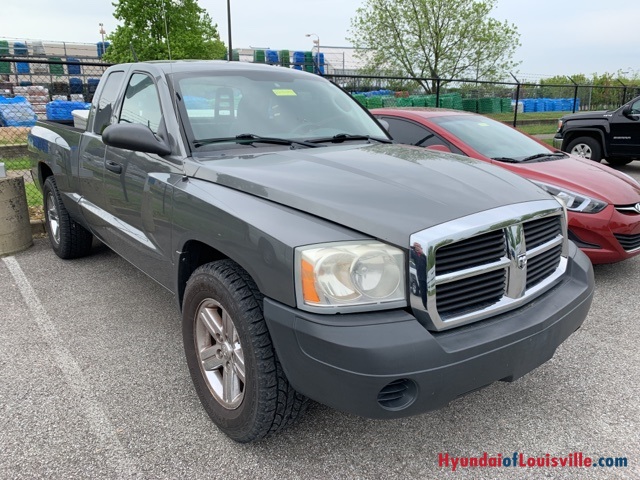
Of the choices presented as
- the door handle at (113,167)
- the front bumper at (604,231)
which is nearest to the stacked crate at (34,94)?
the door handle at (113,167)

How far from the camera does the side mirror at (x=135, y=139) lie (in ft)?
9.47

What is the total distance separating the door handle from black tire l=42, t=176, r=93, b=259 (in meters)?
1.70

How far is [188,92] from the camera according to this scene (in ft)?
10.7

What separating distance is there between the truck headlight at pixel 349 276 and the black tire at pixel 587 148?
398 inches

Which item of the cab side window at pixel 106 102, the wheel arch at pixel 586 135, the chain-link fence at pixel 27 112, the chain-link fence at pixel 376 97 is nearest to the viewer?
the cab side window at pixel 106 102

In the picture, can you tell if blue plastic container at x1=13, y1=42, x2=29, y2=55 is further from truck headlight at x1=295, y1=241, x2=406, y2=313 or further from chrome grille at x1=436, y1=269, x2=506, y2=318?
chrome grille at x1=436, y1=269, x2=506, y2=318

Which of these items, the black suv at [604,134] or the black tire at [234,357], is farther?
the black suv at [604,134]

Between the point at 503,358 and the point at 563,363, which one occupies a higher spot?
the point at 503,358

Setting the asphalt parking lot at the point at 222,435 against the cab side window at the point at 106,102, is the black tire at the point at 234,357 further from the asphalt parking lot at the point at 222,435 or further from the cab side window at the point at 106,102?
the cab side window at the point at 106,102

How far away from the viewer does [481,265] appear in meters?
2.21

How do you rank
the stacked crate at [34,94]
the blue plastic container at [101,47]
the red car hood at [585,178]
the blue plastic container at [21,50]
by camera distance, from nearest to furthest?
the red car hood at [585,178], the stacked crate at [34,94], the blue plastic container at [21,50], the blue plastic container at [101,47]

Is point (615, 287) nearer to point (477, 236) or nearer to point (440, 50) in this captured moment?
point (477, 236)

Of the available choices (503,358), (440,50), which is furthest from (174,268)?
(440,50)

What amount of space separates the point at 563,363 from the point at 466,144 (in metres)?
2.83
